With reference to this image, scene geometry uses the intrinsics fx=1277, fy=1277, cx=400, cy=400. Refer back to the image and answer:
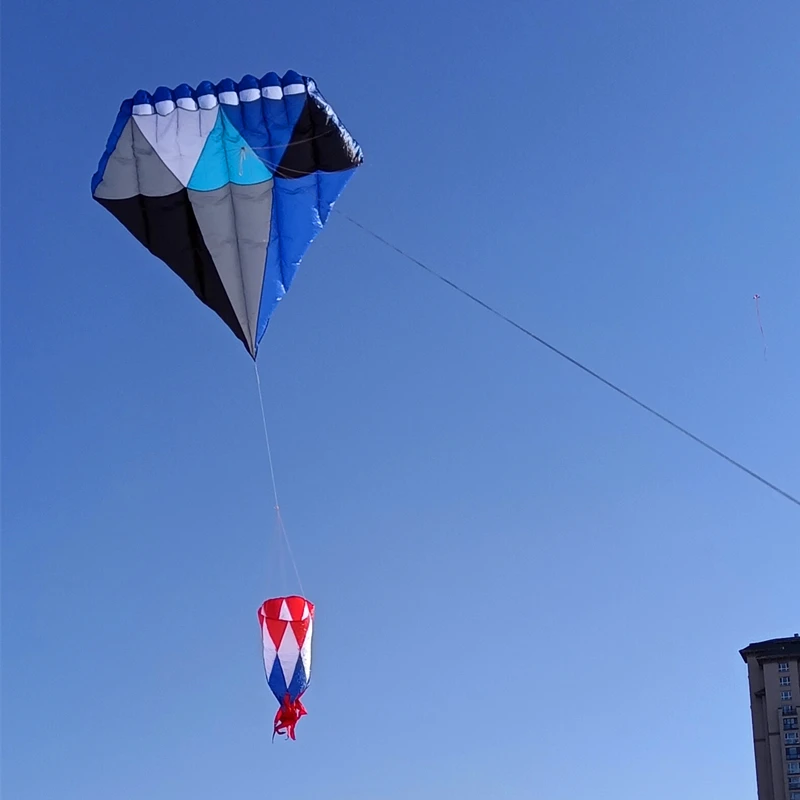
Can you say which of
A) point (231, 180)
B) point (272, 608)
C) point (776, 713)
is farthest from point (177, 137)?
point (776, 713)

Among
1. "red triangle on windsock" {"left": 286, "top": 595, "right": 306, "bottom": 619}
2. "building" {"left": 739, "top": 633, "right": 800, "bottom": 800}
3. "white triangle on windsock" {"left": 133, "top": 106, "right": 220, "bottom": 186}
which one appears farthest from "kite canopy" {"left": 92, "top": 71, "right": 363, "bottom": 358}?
"building" {"left": 739, "top": 633, "right": 800, "bottom": 800}

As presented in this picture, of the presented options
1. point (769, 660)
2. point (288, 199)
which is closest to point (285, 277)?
point (288, 199)

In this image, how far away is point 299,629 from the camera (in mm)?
22188

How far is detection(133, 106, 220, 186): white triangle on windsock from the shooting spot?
19859 millimetres

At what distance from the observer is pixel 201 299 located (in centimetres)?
2050

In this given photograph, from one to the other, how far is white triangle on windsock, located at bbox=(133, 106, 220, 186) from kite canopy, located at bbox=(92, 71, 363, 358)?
2 cm

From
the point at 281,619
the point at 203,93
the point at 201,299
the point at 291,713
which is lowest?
the point at 291,713

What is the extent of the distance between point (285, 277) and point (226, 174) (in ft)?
6.14

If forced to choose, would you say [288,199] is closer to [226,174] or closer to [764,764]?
[226,174]

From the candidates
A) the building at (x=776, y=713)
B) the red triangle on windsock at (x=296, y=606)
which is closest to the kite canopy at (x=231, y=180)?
the red triangle on windsock at (x=296, y=606)

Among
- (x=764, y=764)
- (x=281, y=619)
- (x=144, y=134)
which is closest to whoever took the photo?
(x=144, y=134)

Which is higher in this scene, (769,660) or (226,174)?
(769,660)

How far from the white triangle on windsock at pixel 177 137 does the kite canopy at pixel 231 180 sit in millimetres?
16

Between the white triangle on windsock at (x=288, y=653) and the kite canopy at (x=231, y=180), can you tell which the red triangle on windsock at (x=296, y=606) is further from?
the kite canopy at (x=231, y=180)
